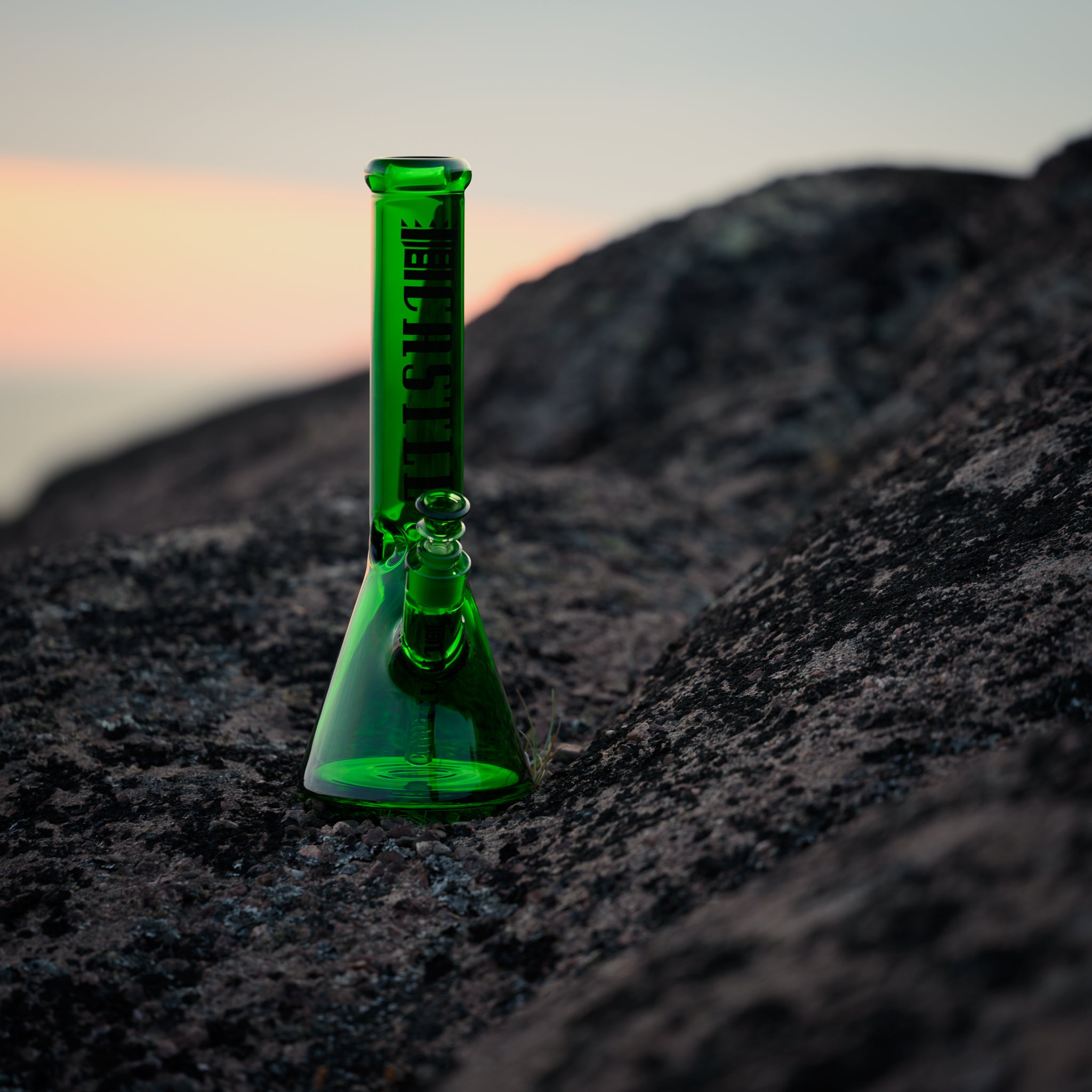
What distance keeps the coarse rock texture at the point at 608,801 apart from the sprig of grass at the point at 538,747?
0.05 m

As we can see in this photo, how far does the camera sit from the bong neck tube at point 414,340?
182 centimetres

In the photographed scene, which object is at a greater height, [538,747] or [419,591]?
[419,591]

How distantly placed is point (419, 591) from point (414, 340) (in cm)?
44

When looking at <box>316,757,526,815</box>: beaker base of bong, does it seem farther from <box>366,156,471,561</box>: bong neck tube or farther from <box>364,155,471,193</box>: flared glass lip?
<box>364,155,471,193</box>: flared glass lip

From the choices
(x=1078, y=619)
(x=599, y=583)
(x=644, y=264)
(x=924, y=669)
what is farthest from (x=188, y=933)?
(x=644, y=264)

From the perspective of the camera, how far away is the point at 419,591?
182cm

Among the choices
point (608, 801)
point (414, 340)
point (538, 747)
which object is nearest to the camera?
point (608, 801)

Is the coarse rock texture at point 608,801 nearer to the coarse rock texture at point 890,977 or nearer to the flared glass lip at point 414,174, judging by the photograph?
the coarse rock texture at point 890,977

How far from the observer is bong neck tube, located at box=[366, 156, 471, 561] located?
1.82 meters

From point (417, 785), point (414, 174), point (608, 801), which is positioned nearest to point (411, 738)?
point (417, 785)

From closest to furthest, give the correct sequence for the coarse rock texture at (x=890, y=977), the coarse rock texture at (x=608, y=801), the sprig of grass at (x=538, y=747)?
1. the coarse rock texture at (x=890, y=977)
2. the coarse rock texture at (x=608, y=801)
3. the sprig of grass at (x=538, y=747)

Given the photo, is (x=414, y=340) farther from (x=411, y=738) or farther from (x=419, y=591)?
(x=411, y=738)

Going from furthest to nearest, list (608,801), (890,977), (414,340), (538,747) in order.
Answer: (538,747), (414,340), (608,801), (890,977)

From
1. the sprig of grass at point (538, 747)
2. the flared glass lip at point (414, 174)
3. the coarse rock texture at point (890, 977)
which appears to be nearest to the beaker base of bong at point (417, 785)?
the sprig of grass at point (538, 747)
